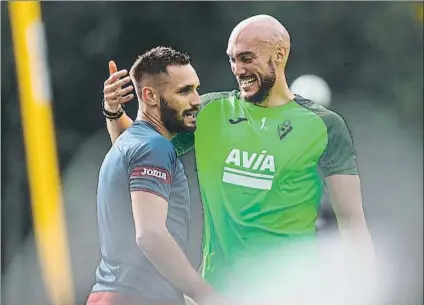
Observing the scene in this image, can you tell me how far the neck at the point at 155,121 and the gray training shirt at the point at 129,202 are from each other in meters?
0.01

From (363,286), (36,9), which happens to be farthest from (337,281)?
(36,9)

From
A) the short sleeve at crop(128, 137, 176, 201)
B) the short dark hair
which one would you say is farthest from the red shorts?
the short dark hair

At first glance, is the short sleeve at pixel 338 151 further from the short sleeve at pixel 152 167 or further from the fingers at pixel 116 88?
the fingers at pixel 116 88

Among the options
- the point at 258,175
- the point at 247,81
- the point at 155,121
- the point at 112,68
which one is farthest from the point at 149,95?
the point at 258,175

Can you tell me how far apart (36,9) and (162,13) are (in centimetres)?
40

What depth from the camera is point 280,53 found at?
2.37m

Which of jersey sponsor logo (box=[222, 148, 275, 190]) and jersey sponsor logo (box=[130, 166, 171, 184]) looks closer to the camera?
jersey sponsor logo (box=[130, 166, 171, 184])

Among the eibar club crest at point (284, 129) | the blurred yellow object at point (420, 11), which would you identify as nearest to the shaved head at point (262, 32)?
the eibar club crest at point (284, 129)

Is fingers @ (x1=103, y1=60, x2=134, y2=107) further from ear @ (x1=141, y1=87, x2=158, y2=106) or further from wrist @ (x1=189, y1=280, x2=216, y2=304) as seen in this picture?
wrist @ (x1=189, y1=280, x2=216, y2=304)

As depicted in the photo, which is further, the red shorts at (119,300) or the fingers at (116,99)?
the fingers at (116,99)

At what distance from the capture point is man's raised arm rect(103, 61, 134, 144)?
7.69 feet

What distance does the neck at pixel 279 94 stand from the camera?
93.3 inches

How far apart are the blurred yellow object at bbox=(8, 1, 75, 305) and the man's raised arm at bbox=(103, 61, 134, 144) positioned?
7.8 inches

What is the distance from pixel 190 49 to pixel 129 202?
0.54 meters
